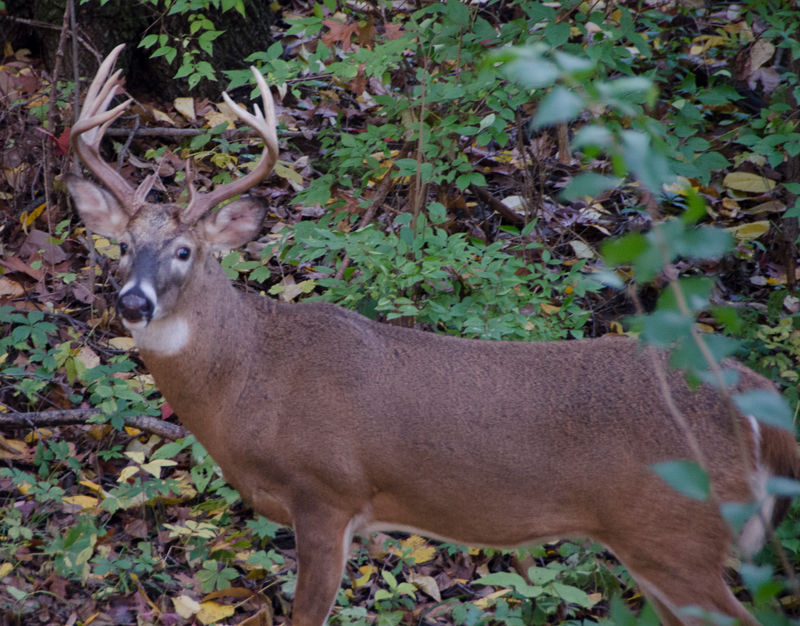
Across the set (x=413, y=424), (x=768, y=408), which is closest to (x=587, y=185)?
(x=768, y=408)

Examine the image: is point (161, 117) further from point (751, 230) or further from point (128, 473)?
point (751, 230)

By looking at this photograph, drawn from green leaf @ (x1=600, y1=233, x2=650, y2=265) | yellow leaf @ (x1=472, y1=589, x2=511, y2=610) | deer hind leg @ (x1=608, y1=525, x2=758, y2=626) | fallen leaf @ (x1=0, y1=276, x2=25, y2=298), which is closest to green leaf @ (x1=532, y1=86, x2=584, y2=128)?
green leaf @ (x1=600, y1=233, x2=650, y2=265)

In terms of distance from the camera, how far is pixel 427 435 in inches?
141

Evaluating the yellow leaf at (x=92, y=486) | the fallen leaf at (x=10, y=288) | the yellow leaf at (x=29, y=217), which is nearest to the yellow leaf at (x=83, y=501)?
the yellow leaf at (x=92, y=486)

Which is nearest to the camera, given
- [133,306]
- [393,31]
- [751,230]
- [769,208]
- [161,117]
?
[133,306]

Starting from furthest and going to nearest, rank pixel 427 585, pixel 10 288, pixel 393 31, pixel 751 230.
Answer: pixel 751 230, pixel 10 288, pixel 393 31, pixel 427 585

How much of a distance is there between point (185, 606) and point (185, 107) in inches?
158

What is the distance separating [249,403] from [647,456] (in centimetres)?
148

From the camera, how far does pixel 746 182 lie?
6688mm

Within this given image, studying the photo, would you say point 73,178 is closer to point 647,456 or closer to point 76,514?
point 76,514

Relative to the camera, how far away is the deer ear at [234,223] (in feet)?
12.9

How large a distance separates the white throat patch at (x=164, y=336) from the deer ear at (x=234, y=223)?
40cm

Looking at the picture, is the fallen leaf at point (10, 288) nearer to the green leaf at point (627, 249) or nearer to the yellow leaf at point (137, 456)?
the yellow leaf at point (137, 456)

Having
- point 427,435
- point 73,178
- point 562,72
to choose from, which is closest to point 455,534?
point 427,435
